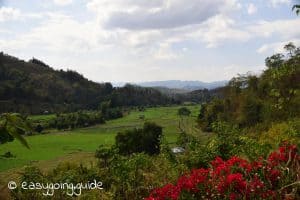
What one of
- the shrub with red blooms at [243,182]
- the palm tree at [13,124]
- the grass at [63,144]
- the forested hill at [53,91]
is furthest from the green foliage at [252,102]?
the forested hill at [53,91]

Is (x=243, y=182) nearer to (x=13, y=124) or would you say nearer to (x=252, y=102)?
(x=13, y=124)

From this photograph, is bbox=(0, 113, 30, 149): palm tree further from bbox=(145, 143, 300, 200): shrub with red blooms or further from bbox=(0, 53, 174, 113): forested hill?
bbox=(0, 53, 174, 113): forested hill

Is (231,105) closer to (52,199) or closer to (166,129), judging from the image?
(166,129)

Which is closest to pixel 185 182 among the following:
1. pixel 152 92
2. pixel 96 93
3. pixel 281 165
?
pixel 281 165

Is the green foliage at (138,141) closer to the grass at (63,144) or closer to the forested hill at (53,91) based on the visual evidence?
the grass at (63,144)

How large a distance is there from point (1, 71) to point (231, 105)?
282ft

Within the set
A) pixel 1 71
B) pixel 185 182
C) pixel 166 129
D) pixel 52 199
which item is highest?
pixel 1 71

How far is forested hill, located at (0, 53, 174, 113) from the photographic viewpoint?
391 ft

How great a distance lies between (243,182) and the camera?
5527 mm

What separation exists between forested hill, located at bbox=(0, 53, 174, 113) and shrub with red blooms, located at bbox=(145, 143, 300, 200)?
10431cm

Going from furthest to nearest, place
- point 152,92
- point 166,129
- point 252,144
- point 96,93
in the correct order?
point 152,92
point 96,93
point 166,129
point 252,144

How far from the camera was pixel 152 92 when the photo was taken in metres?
172

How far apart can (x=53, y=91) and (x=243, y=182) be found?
139 m

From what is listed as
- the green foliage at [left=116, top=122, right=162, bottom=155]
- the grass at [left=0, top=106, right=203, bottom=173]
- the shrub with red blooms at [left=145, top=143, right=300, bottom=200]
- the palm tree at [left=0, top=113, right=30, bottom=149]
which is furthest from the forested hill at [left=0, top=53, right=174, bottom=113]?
the palm tree at [left=0, top=113, right=30, bottom=149]
